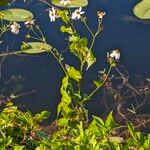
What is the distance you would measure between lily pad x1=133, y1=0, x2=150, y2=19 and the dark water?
1.7 inches

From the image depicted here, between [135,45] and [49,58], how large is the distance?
50 cm

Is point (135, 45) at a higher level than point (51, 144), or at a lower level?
lower

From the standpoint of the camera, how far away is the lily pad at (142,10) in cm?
312

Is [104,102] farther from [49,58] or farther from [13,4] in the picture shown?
[13,4]

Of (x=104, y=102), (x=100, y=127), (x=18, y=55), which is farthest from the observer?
(x=18, y=55)

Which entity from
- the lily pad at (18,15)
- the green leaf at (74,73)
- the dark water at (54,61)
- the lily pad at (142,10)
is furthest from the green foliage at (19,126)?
the lily pad at (142,10)

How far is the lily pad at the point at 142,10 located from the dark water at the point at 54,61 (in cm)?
4

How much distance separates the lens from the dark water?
236cm

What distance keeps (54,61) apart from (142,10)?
897 millimetres

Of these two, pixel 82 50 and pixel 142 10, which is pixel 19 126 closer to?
pixel 82 50

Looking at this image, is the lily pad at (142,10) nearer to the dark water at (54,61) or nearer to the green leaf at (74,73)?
the dark water at (54,61)

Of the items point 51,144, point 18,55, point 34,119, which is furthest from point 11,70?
point 51,144

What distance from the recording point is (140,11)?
125 inches

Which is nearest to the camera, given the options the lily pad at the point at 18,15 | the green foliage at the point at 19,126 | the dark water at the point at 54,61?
the green foliage at the point at 19,126
